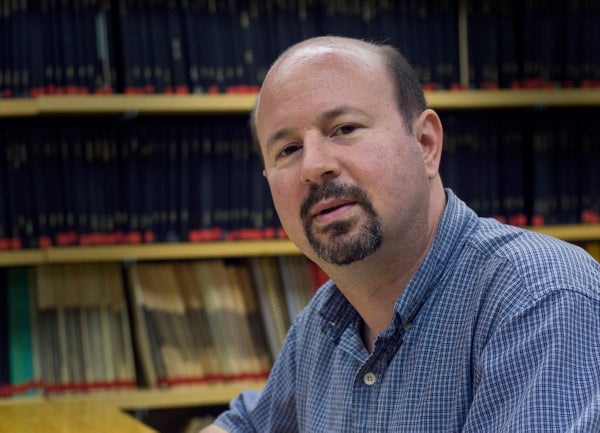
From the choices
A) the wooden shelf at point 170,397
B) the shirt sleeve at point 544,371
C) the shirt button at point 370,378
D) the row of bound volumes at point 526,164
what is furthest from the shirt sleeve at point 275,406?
the row of bound volumes at point 526,164

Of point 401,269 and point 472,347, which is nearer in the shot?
point 472,347

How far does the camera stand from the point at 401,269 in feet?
4.34

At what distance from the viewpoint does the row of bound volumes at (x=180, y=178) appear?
2594 millimetres

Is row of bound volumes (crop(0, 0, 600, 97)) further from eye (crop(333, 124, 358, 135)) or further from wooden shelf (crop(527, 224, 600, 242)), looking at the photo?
eye (crop(333, 124, 358, 135))

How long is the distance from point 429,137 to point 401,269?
21 cm

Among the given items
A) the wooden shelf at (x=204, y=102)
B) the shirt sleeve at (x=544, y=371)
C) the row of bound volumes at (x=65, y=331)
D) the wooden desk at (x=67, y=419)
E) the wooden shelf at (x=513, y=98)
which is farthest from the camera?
the wooden shelf at (x=513, y=98)

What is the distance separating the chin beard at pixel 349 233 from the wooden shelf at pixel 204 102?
1.34m

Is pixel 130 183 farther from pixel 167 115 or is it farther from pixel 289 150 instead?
pixel 289 150

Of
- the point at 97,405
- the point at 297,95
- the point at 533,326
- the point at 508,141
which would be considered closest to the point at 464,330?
the point at 533,326

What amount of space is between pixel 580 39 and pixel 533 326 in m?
2.04

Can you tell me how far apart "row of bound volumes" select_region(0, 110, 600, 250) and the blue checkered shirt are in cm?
115

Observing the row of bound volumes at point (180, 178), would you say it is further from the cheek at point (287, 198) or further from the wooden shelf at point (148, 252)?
the cheek at point (287, 198)

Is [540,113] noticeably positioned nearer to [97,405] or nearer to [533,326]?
[97,405]

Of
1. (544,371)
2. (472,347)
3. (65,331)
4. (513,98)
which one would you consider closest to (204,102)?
(65,331)
